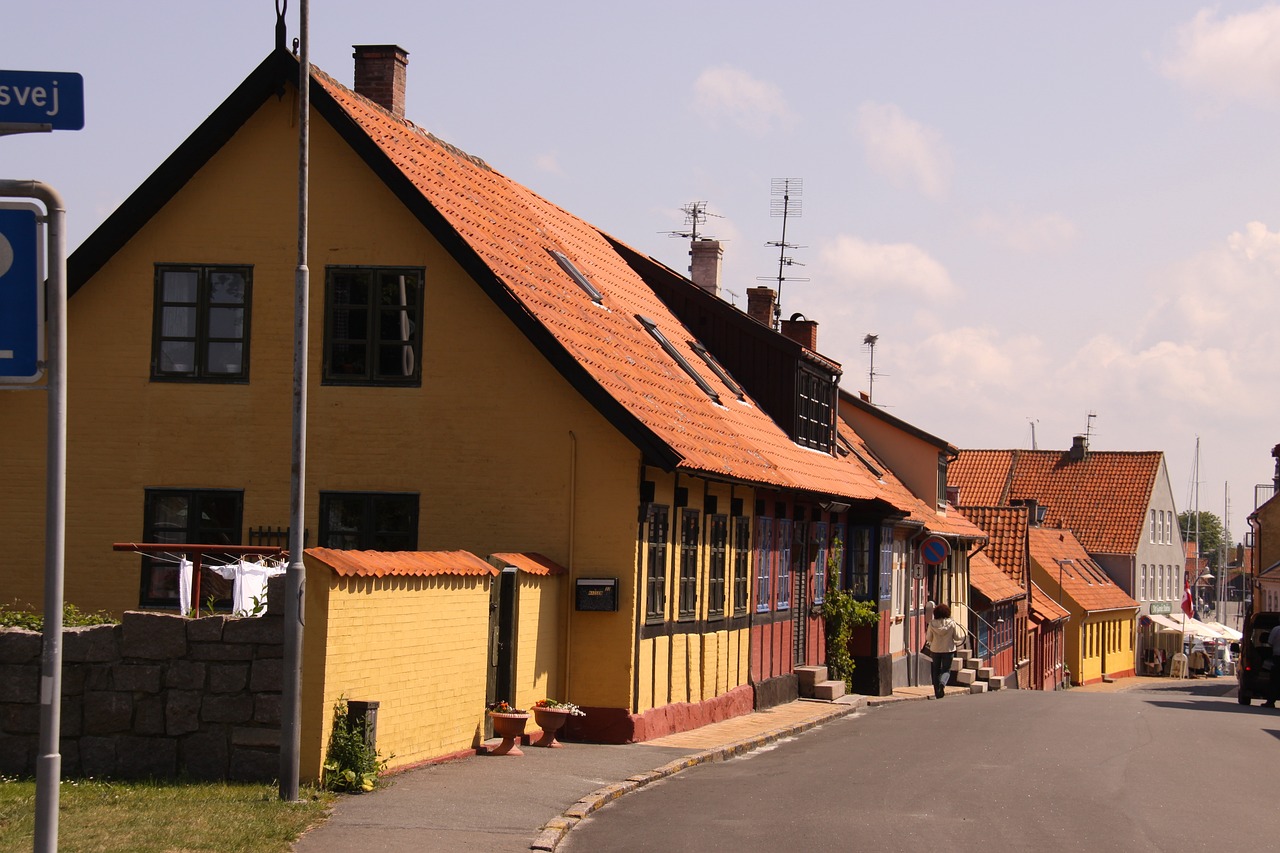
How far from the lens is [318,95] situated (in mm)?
19125

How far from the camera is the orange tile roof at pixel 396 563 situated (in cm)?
1299

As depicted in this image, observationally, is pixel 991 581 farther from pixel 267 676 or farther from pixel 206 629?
pixel 206 629

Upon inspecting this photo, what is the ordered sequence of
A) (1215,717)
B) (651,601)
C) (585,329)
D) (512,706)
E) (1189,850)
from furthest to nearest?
(1215,717)
(585,329)
(651,601)
(512,706)
(1189,850)

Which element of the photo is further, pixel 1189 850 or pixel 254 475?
pixel 254 475

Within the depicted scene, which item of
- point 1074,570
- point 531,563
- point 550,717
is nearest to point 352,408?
point 531,563

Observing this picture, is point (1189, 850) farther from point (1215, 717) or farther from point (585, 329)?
point (1215, 717)

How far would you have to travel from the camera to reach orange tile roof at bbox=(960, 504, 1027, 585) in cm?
5378

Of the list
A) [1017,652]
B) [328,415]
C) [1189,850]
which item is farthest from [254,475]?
[1017,652]

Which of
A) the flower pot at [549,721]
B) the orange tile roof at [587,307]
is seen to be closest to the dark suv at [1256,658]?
the orange tile roof at [587,307]

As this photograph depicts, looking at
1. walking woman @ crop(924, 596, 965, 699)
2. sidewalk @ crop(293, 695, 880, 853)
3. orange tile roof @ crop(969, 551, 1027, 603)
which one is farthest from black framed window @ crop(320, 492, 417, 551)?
orange tile roof @ crop(969, 551, 1027, 603)

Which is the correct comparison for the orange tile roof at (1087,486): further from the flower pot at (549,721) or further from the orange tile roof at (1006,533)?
the flower pot at (549,721)

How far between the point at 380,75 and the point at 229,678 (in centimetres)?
1258

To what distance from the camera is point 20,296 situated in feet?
22.9

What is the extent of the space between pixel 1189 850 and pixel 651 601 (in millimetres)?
8103
